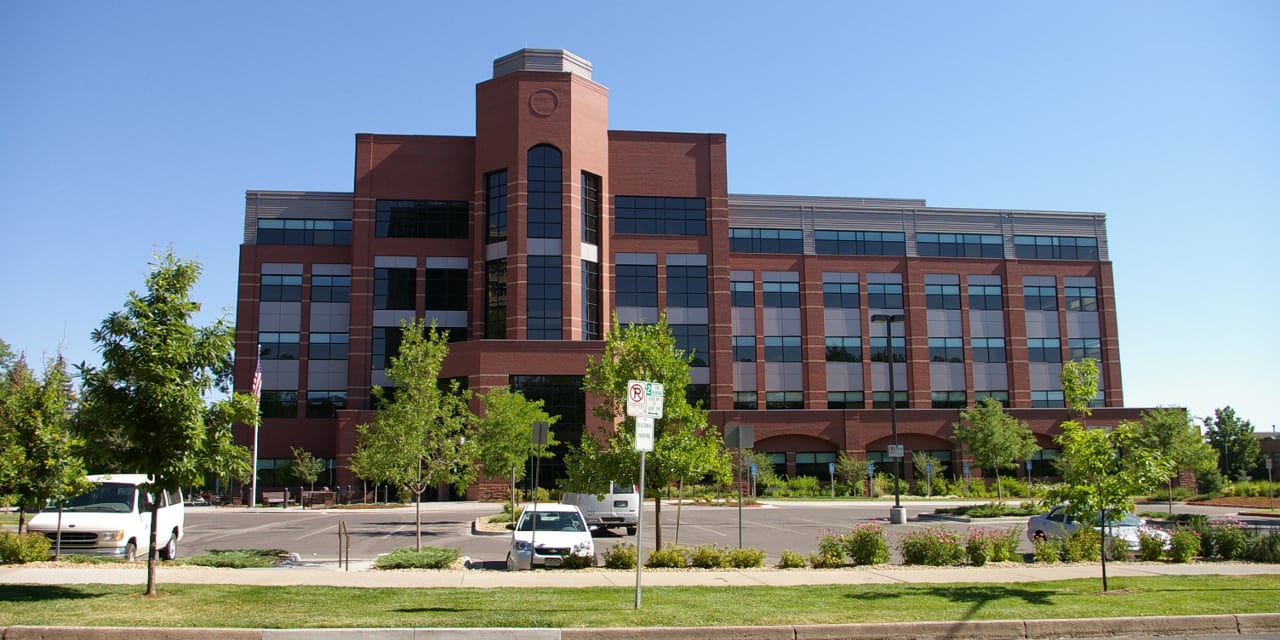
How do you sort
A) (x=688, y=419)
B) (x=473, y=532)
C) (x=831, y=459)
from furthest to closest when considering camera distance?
(x=831, y=459) → (x=473, y=532) → (x=688, y=419)

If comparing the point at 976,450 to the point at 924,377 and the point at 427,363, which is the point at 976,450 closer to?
the point at 924,377

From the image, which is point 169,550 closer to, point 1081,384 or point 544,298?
point 1081,384

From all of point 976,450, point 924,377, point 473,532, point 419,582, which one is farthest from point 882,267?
point 419,582

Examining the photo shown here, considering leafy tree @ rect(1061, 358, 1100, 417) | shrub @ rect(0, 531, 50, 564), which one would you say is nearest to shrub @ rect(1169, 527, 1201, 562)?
leafy tree @ rect(1061, 358, 1100, 417)

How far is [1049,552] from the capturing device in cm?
1853

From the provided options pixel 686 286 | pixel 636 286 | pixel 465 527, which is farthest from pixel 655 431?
pixel 686 286

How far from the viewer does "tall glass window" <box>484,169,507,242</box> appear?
54.3 m

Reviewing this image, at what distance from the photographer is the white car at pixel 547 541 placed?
58.9ft

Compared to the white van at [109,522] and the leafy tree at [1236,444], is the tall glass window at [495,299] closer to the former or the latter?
the white van at [109,522]

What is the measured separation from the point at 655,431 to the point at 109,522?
1105 cm

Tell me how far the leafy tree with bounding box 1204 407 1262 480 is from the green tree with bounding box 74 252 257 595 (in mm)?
83274

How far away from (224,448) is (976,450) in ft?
139

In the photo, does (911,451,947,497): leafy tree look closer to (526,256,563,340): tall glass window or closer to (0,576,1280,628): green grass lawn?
(526,256,563,340): tall glass window

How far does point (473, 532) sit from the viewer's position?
2936 cm
